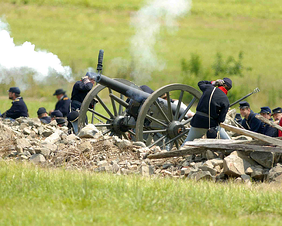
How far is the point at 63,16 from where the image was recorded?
51312 millimetres

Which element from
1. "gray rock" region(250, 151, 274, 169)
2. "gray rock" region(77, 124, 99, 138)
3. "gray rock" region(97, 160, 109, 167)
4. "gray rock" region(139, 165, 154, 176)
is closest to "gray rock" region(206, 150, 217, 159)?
"gray rock" region(250, 151, 274, 169)

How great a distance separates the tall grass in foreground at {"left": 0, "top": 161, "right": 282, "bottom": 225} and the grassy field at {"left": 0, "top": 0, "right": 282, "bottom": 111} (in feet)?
97.8

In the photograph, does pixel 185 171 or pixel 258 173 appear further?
pixel 185 171

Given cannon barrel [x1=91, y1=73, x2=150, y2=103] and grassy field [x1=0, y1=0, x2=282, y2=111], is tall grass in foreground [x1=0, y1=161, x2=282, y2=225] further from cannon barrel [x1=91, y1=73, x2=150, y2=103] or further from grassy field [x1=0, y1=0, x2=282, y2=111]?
grassy field [x1=0, y1=0, x2=282, y2=111]

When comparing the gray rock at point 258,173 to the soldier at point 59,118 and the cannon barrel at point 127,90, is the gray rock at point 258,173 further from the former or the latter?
the soldier at point 59,118

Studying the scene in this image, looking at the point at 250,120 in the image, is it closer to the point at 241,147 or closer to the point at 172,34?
the point at 241,147

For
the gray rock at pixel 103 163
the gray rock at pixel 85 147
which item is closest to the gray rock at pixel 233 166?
the gray rock at pixel 103 163

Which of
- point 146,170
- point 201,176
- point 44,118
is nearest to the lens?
point 201,176

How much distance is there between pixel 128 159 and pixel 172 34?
136 ft

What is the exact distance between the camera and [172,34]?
48406 millimetres

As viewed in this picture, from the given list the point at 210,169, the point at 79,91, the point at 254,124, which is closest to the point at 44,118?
the point at 79,91

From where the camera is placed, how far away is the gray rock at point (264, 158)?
7098 mm

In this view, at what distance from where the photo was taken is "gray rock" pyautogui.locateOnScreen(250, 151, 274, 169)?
7098 mm

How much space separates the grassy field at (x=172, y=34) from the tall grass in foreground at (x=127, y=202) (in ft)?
97.8
